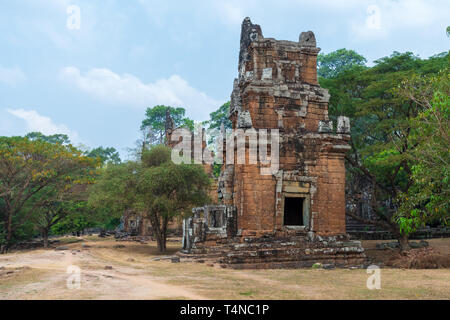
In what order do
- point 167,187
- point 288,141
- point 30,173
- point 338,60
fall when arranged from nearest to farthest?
point 288,141 → point 167,187 → point 30,173 → point 338,60

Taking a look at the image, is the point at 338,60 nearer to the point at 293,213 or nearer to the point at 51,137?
the point at 293,213

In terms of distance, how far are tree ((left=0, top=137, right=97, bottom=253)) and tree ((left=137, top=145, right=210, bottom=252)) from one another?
5.31m

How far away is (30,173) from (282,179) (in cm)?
1480

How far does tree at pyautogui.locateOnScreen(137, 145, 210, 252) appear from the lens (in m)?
18.4

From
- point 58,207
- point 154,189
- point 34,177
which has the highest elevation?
point 34,177

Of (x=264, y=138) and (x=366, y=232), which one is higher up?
(x=264, y=138)

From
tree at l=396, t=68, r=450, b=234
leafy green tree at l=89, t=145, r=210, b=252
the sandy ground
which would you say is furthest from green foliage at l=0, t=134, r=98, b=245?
tree at l=396, t=68, r=450, b=234

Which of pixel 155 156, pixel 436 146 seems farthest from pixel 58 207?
pixel 436 146

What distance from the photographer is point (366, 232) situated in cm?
2344

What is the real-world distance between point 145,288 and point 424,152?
7187mm

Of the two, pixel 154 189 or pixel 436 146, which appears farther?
pixel 154 189

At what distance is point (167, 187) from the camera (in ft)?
62.2
